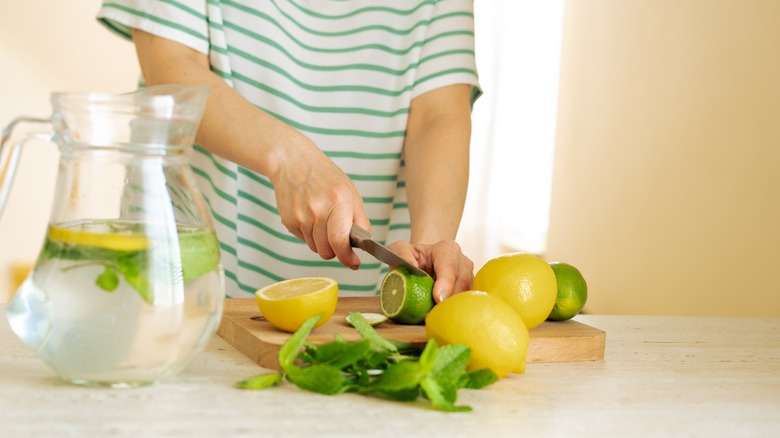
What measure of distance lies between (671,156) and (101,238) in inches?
96.3

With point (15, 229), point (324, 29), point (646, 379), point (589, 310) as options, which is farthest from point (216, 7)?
point (15, 229)

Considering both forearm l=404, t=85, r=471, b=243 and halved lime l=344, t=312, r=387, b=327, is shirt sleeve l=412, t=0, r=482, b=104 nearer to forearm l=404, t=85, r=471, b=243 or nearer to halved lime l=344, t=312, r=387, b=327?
forearm l=404, t=85, r=471, b=243

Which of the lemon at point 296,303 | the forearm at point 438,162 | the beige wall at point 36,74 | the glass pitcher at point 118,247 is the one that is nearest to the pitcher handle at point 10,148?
the glass pitcher at point 118,247

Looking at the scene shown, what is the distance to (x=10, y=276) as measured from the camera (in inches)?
155

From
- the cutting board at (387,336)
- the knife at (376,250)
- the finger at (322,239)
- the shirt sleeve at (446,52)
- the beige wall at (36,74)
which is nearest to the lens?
the cutting board at (387,336)

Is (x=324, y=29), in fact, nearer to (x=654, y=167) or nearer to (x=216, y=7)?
(x=216, y=7)

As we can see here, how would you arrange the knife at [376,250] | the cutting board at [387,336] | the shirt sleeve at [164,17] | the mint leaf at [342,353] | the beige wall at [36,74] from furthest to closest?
the beige wall at [36,74] → the shirt sleeve at [164,17] → the knife at [376,250] → the cutting board at [387,336] → the mint leaf at [342,353]

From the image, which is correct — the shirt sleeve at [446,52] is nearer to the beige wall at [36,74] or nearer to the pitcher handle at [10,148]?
the pitcher handle at [10,148]

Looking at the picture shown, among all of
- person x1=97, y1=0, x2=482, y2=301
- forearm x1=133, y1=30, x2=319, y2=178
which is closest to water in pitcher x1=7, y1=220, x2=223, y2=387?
forearm x1=133, y1=30, x2=319, y2=178

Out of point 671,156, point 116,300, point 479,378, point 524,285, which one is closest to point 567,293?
point 524,285

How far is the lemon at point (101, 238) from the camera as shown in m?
0.69

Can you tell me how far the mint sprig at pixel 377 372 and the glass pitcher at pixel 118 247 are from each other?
3.5 inches

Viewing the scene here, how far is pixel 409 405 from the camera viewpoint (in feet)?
2.55

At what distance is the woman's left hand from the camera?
1108mm
